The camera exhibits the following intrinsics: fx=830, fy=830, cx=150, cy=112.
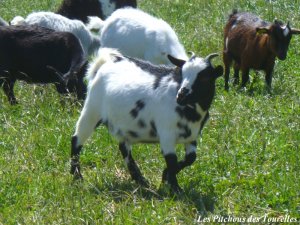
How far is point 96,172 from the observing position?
8203mm

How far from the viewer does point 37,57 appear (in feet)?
36.9

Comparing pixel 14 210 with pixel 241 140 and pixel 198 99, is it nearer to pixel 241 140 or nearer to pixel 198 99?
pixel 198 99

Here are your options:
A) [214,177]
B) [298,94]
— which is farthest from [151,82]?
[298,94]

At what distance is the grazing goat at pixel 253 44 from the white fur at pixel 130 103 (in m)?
3.69

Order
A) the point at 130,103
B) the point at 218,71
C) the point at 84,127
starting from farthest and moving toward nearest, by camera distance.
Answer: the point at 84,127, the point at 130,103, the point at 218,71

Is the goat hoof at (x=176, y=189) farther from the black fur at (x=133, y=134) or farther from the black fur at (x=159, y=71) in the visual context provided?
the black fur at (x=159, y=71)

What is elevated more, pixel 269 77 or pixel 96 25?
pixel 269 77

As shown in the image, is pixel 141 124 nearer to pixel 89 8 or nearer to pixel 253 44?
pixel 253 44

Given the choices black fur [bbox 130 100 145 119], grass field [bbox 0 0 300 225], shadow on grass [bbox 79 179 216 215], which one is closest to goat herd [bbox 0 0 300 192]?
black fur [bbox 130 100 145 119]

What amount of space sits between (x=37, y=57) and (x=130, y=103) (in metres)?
3.78

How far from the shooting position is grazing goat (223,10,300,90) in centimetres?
1160

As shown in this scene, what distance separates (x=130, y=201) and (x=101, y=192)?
0.37 meters

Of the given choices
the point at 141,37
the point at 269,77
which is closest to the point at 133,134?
the point at 141,37

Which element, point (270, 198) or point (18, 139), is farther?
point (18, 139)
